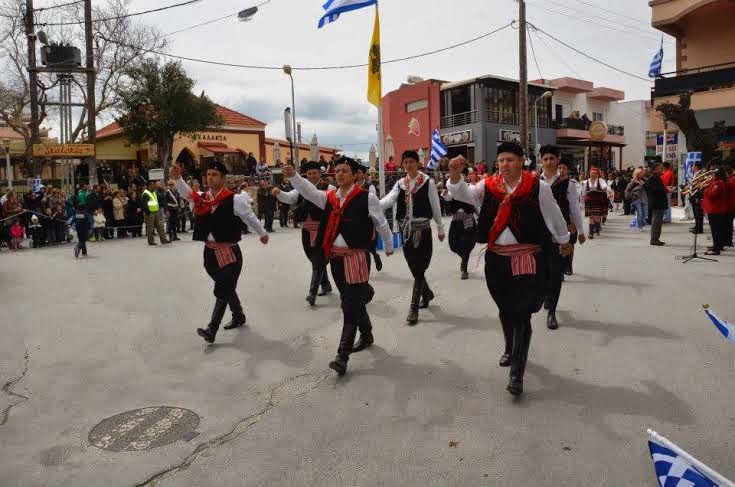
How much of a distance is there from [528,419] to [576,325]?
8.80 ft

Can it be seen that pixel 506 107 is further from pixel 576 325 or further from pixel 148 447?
pixel 148 447

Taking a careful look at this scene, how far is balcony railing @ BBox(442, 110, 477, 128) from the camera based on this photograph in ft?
118

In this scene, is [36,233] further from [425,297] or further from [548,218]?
[548,218]

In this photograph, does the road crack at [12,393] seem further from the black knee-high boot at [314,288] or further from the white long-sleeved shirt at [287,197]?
the black knee-high boot at [314,288]

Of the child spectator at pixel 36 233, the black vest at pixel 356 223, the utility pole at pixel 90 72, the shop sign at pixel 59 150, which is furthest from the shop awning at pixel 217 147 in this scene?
the black vest at pixel 356 223

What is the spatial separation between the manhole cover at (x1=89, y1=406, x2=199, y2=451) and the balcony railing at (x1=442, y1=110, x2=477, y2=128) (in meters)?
33.5

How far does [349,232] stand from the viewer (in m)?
5.28

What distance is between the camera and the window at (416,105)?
38312mm

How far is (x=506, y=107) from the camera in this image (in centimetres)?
3747

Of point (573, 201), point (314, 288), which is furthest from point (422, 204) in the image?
point (314, 288)

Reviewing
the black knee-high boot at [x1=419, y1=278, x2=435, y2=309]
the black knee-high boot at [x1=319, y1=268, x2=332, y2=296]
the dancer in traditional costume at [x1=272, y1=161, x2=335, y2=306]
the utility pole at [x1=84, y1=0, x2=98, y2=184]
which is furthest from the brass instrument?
the utility pole at [x1=84, y1=0, x2=98, y2=184]

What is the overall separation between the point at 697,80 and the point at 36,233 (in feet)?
72.1

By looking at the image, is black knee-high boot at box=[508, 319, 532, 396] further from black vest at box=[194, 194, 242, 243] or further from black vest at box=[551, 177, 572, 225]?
black vest at box=[194, 194, 242, 243]

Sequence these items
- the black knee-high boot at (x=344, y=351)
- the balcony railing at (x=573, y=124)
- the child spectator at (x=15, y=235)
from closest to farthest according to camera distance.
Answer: the black knee-high boot at (x=344, y=351) → the child spectator at (x=15, y=235) → the balcony railing at (x=573, y=124)
